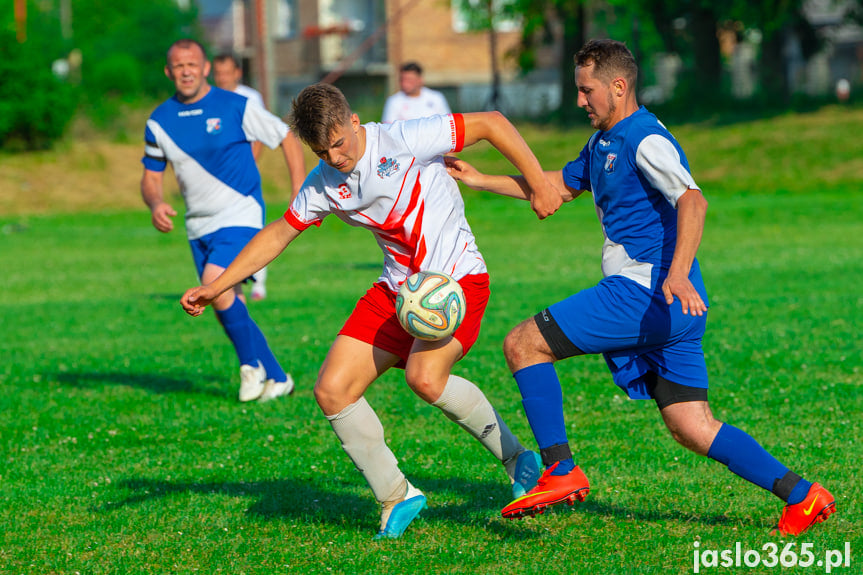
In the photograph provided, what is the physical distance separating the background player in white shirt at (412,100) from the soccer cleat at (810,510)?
10.8 metres

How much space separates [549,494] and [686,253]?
3.66ft

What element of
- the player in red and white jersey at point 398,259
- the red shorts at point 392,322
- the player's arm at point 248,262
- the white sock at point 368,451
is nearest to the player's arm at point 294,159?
the player's arm at point 248,262

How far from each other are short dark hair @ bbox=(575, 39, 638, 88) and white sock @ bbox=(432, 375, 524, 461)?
1527 millimetres

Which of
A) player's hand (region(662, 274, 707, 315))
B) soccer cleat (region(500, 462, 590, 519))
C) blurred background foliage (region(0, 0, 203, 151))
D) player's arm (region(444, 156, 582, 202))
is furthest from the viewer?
blurred background foliage (region(0, 0, 203, 151))

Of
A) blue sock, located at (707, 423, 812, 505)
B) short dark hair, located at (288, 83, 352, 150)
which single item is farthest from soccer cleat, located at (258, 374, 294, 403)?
blue sock, located at (707, 423, 812, 505)

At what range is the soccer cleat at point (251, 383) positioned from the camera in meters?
8.48

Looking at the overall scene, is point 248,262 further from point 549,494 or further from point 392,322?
point 549,494

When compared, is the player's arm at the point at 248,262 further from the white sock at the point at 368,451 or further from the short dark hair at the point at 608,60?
the short dark hair at the point at 608,60

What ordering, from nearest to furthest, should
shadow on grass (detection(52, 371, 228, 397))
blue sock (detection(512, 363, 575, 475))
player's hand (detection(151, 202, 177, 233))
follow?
blue sock (detection(512, 363, 575, 475)), player's hand (detection(151, 202, 177, 233)), shadow on grass (detection(52, 371, 228, 397))

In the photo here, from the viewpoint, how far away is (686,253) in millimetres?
4598

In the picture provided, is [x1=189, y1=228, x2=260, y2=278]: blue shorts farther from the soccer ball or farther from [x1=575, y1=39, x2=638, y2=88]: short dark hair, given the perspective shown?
[x1=575, y1=39, x2=638, y2=88]: short dark hair

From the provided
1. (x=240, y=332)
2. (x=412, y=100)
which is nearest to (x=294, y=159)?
(x=240, y=332)

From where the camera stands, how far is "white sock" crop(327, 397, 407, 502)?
524 cm

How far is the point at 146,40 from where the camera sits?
Answer: 7144 cm
